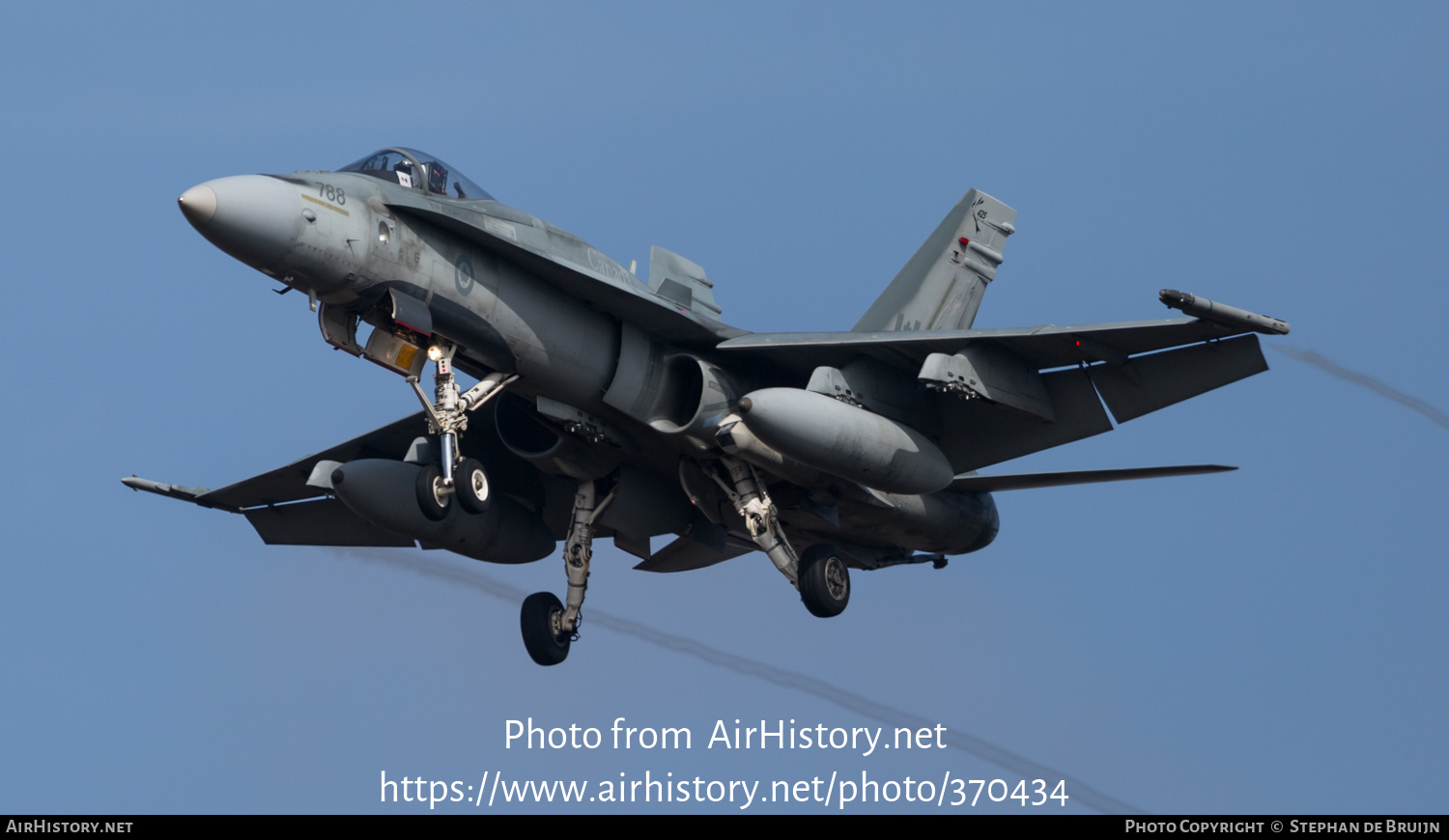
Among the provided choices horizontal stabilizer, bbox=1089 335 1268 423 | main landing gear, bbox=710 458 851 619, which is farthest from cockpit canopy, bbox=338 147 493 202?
horizontal stabilizer, bbox=1089 335 1268 423

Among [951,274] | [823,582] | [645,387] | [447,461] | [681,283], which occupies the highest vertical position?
[951,274]

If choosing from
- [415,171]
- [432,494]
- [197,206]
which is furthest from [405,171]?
[432,494]

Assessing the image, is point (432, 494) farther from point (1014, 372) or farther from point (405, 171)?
point (1014, 372)

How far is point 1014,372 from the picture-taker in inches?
756

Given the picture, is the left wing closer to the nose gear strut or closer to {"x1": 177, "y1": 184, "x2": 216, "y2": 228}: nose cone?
the nose gear strut

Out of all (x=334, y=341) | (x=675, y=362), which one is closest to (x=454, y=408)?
(x=334, y=341)

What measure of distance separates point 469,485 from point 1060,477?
7008mm

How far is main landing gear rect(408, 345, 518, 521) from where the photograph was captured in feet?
57.2

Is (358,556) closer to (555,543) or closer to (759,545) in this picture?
(555,543)

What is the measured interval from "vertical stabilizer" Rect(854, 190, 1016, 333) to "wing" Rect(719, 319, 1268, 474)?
6.81ft

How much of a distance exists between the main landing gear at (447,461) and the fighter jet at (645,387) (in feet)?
0.07

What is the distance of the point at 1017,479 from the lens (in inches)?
827

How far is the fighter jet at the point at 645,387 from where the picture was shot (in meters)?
17.5

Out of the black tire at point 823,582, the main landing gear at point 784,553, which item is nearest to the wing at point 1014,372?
the main landing gear at point 784,553
